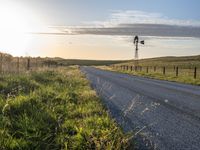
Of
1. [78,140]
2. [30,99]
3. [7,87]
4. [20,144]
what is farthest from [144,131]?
[7,87]

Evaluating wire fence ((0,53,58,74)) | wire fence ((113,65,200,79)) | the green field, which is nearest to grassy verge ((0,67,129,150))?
wire fence ((0,53,58,74))

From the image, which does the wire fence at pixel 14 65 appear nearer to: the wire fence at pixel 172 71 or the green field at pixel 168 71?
the green field at pixel 168 71

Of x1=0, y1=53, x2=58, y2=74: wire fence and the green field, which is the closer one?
x1=0, y1=53, x2=58, y2=74: wire fence

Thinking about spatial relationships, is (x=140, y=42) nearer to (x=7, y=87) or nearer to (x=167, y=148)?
(x=7, y=87)

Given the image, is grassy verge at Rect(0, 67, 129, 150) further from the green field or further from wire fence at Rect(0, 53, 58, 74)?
the green field

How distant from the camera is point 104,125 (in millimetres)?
8656

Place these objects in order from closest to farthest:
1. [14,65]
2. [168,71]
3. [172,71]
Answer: [14,65] < [168,71] < [172,71]

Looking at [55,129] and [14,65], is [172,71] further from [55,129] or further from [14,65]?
[55,129]

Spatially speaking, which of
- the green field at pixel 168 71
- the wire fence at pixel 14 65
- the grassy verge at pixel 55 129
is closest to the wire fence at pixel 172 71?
the green field at pixel 168 71

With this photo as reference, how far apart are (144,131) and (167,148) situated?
156cm

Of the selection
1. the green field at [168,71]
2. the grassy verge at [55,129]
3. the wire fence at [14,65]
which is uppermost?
the wire fence at [14,65]

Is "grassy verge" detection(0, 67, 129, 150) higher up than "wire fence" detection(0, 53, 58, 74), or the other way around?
"wire fence" detection(0, 53, 58, 74)

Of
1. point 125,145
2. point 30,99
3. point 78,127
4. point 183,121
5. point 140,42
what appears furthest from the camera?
point 140,42

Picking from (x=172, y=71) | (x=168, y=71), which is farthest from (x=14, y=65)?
(x=172, y=71)
